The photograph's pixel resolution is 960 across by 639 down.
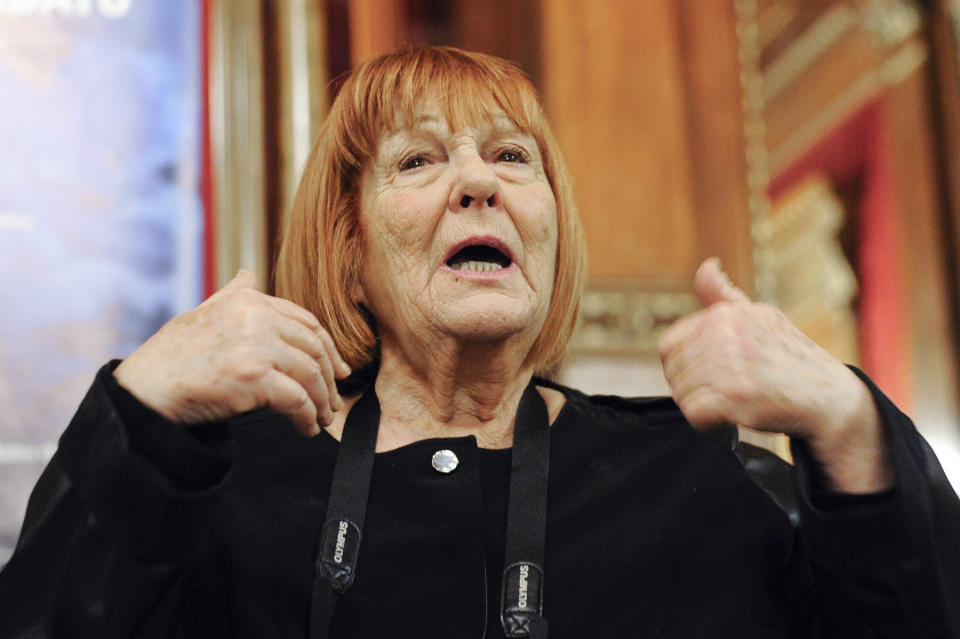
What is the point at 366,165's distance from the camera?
5.49 ft

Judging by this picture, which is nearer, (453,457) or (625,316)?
(453,457)

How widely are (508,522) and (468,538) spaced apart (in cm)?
5

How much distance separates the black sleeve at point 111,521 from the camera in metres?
1.16

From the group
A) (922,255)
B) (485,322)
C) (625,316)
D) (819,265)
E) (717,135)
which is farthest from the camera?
(819,265)

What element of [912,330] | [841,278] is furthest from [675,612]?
[841,278]

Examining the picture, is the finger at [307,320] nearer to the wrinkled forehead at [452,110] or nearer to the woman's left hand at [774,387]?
the woman's left hand at [774,387]

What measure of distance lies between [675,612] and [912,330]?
9.99 ft

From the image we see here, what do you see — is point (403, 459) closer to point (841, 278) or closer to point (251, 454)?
point (251, 454)

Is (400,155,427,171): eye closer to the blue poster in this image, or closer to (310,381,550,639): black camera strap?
(310,381,550,639): black camera strap

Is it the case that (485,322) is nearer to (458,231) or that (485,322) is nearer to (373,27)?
(458,231)

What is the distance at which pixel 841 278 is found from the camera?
4371 millimetres

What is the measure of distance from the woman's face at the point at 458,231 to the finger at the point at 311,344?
12.3 inches

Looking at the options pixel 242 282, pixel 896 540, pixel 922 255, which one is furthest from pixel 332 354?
pixel 922 255

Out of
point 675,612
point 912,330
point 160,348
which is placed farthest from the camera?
point 912,330
